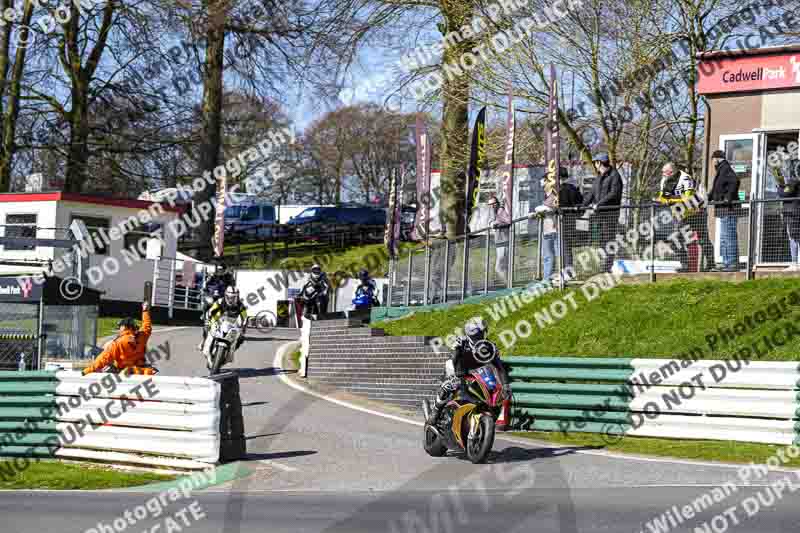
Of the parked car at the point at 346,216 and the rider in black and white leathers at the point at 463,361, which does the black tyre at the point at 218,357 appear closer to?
the rider in black and white leathers at the point at 463,361

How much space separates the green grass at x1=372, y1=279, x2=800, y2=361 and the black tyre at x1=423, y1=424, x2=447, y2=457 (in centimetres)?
426

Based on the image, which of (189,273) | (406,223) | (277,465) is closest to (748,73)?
(277,465)

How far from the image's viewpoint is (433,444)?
528 inches

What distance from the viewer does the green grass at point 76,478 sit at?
41.0 ft

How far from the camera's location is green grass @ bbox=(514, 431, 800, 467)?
12.9 meters

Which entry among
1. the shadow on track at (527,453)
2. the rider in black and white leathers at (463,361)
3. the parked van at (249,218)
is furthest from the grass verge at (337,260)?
the rider in black and white leathers at (463,361)

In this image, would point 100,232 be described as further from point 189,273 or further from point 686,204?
point 686,204

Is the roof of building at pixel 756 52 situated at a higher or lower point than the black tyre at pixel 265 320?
higher

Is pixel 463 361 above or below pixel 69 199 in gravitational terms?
below

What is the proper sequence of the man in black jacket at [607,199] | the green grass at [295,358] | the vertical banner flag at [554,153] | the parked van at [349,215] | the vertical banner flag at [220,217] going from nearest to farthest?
the man in black jacket at [607,199] < the vertical banner flag at [554,153] < the green grass at [295,358] < the vertical banner flag at [220,217] < the parked van at [349,215]

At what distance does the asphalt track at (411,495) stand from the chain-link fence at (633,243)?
524 centimetres

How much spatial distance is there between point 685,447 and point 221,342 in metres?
9.27

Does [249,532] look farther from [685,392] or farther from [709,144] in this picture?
[709,144]

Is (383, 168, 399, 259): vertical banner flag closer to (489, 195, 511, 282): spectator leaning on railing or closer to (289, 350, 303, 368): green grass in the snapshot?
(289, 350, 303, 368): green grass
